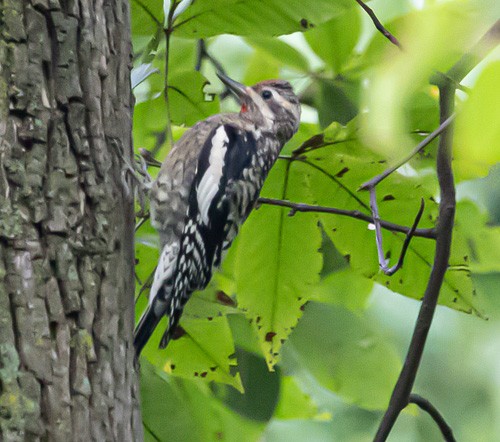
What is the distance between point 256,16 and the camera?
1226mm

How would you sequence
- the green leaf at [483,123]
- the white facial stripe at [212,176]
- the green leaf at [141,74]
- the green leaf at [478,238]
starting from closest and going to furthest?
the green leaf at [483,123], the green leaf at [141,74], the green leaf at [478,238], the white facial stripe at [212,176]

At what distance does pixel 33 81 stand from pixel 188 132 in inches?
22.4

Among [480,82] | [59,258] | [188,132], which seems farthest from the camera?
[188,132]

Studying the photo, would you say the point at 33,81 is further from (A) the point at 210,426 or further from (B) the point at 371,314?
(B) the point at 371,314

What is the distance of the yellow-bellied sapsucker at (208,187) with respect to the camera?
1509mm

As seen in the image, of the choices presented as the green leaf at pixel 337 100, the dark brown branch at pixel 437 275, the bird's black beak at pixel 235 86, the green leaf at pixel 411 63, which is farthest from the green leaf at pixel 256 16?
the green leaf at pixel 411 63

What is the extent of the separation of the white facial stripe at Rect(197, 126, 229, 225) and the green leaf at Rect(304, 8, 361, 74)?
0.41 m

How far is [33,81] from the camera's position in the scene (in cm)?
93

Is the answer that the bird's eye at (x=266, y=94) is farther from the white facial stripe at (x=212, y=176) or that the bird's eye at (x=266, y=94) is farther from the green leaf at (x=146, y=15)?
the green leaf at (x=146, y=15)

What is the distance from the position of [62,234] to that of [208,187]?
775 millimetres

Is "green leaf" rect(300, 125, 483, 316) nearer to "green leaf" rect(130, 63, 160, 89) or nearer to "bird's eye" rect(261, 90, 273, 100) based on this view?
"green leaf" rect(130, 63, 160, 89)

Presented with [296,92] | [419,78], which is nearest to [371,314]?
[296,92]

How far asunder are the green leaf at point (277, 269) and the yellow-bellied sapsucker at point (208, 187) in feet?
0.50

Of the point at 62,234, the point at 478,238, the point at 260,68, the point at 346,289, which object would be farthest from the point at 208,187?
the point at 62,234
